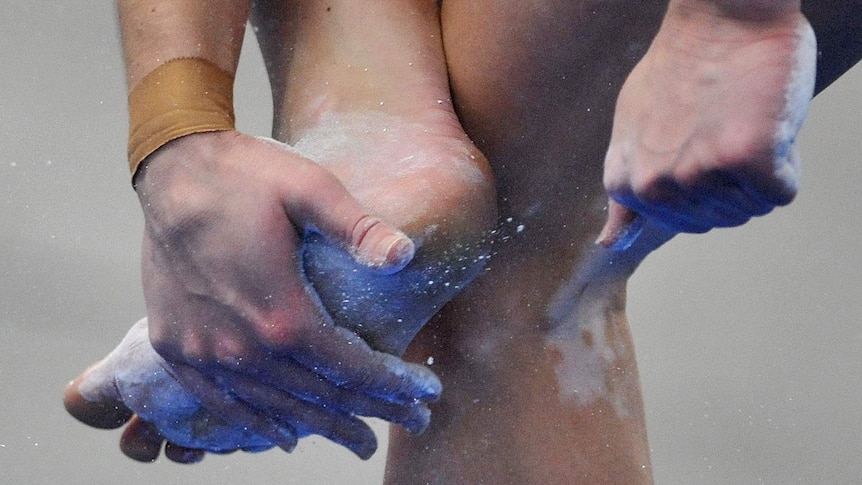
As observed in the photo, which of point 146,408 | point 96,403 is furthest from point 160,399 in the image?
point 96,403

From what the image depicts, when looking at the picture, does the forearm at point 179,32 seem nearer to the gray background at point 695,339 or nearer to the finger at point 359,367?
the finger at point 359,367

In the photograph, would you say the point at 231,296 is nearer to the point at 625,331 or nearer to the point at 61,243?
the point at 625,331

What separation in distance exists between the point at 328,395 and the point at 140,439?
1.01 feet

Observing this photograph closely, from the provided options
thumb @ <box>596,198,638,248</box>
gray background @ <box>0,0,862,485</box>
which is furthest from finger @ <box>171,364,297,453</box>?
gray background @ <box>0,0,862,485</box>

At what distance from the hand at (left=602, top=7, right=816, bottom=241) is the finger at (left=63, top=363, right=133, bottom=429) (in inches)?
22.3

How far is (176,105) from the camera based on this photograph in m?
0.60

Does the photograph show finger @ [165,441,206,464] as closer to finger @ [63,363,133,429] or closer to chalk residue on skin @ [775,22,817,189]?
finger @ [63,363,133,429]

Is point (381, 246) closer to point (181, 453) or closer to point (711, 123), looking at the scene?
point (711, 123)

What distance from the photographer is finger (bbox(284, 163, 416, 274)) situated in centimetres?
50

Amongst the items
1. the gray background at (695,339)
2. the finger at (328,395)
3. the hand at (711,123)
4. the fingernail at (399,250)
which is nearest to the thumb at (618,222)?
the hand at (711,123)

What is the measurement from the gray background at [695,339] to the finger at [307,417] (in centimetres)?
83

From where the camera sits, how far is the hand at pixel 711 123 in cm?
35

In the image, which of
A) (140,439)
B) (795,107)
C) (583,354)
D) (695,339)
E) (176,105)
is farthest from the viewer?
(695,339)

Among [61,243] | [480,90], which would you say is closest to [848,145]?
[480,90]
